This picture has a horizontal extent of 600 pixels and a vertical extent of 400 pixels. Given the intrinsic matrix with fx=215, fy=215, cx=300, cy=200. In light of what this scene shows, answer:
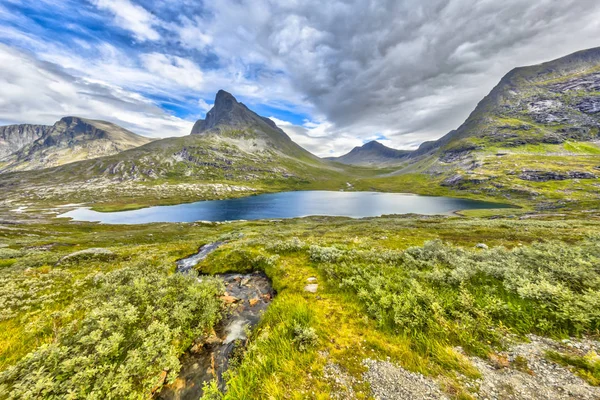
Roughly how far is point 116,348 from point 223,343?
162 inches

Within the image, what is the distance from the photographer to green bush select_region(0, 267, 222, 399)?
6117mm

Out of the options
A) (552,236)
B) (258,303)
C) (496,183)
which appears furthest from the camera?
(496,183)

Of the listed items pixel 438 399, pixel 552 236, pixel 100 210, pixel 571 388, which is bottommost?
pixel 100 210

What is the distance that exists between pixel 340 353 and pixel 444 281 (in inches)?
303

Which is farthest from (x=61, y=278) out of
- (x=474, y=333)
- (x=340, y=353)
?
(x=474, y=333)

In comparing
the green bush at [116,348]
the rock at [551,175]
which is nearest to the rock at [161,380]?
the green bush at [116,348]

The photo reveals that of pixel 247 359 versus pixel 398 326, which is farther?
pixel 398 326

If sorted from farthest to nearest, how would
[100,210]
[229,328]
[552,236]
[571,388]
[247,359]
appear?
[100,210], [552,236], [229,328], [247,359], [571,388]

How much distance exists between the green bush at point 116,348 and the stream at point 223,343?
0.63 metres

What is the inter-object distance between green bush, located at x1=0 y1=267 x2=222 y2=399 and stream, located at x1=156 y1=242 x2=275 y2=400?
628 millimetres

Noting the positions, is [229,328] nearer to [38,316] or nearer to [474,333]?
[38,316]

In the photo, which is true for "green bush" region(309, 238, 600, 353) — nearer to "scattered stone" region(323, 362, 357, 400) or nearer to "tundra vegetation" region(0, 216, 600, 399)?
"tundra vegetation" region(0, 216, 600, 399)

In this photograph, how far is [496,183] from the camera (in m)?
182

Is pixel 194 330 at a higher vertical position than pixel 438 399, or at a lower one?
lower
